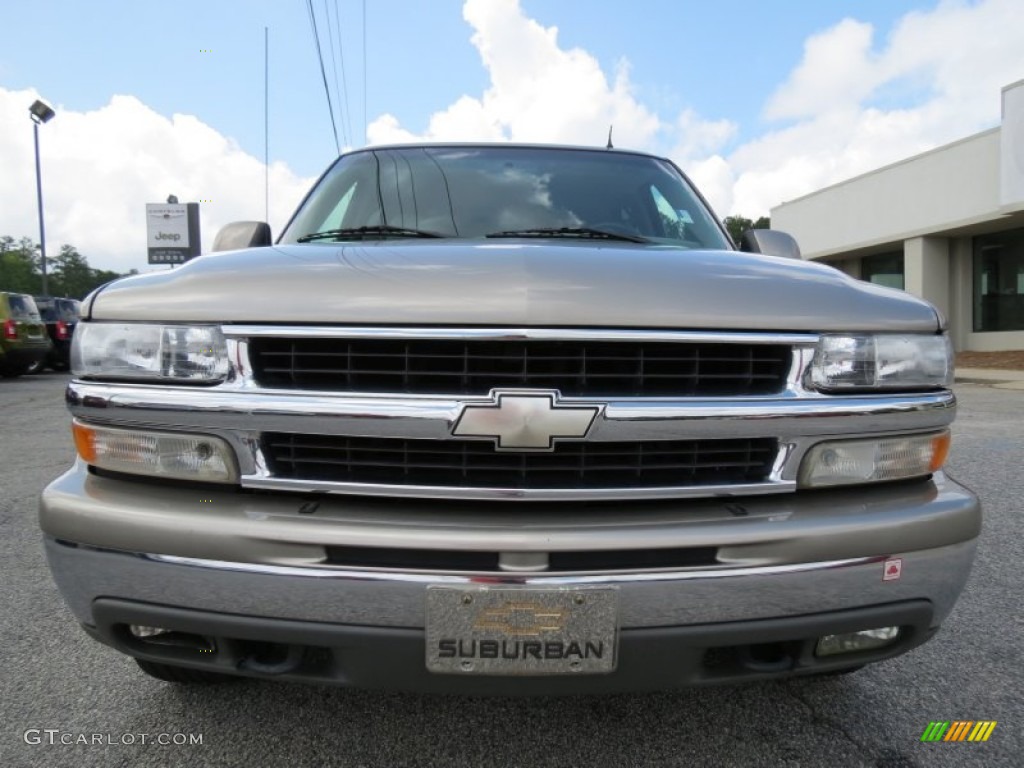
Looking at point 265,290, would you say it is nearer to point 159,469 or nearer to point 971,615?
point 159,469

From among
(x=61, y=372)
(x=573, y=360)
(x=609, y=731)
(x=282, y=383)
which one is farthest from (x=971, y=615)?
(x=61, y=372)

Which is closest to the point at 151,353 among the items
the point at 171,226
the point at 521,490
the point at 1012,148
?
the point at 521,490

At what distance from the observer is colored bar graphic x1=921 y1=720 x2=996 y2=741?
2.02m

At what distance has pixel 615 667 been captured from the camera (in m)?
1.50

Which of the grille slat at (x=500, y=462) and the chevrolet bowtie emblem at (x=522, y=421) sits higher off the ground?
the chevrolet bowtie emblem at (x=522, y=421)

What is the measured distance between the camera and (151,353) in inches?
66.5

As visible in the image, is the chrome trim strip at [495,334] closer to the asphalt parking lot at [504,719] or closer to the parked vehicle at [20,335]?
the asphalt parking lot at [504,719]

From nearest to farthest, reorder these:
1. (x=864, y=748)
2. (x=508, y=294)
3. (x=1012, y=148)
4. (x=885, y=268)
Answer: (x=508, y=294) < (x=864, y=748) < (x=1012, y=148) < (x=885, y=268)

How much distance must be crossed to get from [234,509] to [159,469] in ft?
0.77

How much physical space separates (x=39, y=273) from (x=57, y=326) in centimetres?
6715

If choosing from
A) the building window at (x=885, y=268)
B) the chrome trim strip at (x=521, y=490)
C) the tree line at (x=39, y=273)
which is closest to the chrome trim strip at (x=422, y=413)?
the chrome trim strip at (x=521, y=490)

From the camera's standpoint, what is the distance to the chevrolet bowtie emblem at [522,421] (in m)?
1.54

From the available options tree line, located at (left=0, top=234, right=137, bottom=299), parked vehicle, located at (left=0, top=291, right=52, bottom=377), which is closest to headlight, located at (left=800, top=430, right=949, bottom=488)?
parked vehicle, located at (left=0, top=291, right=52, bottom=377)

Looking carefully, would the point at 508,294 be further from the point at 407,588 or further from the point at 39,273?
the point at 39,273
